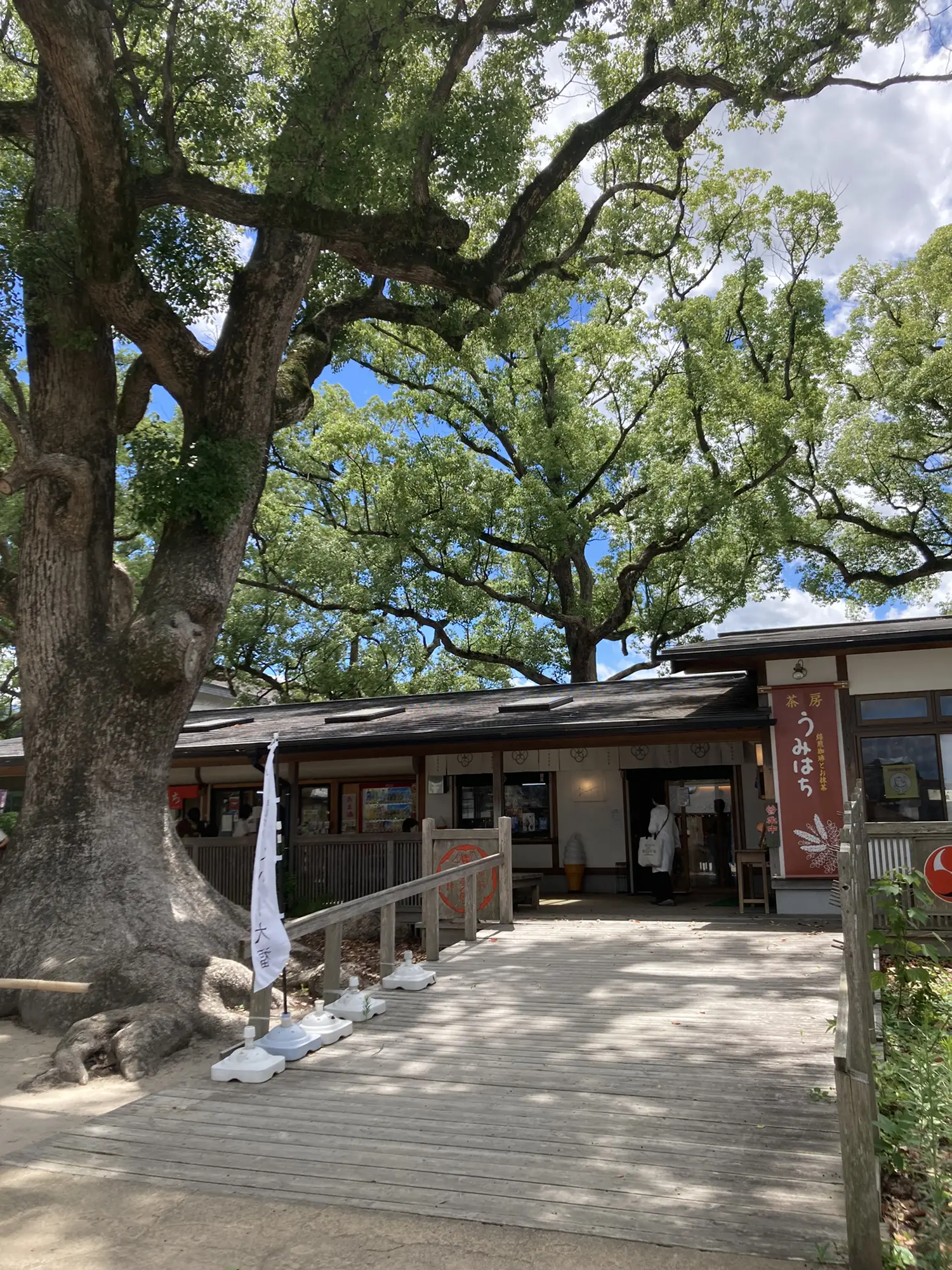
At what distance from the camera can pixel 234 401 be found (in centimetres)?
1144

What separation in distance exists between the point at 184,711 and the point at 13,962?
10.0ft

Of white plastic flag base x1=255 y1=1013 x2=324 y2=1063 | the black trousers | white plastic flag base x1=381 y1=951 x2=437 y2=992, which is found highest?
the black trousers

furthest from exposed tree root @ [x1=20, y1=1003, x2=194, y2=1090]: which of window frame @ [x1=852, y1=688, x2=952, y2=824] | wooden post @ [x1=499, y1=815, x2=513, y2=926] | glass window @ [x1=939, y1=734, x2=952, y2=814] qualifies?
glass window @ [x1=939, y1=734, x2=952, y2=814]

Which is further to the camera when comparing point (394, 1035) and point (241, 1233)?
point (394, 1035)

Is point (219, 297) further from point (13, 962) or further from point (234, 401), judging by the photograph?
point (13, 962)

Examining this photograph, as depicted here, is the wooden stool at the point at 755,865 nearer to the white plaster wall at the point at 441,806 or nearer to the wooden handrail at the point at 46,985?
the white plaster wall at the point at 441,806

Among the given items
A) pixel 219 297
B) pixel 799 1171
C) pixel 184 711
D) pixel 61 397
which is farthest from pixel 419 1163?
pixel 219 297

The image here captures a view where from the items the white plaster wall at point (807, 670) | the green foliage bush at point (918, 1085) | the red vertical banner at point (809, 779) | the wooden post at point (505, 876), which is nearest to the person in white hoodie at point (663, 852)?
the red vertical banner at point (809, 779)

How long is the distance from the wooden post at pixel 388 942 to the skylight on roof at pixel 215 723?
11055 millimetres

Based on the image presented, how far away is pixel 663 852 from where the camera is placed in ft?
49.6

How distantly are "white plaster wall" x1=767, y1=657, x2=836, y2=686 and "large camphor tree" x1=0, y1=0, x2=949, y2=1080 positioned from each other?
6.05 meters

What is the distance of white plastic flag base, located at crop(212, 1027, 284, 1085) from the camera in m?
6.29

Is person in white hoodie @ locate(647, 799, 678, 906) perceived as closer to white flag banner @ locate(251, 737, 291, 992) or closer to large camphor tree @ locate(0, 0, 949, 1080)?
large camphor tree @ locate(0, 0, 949, 1080)

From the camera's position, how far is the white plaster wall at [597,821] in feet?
57.1
